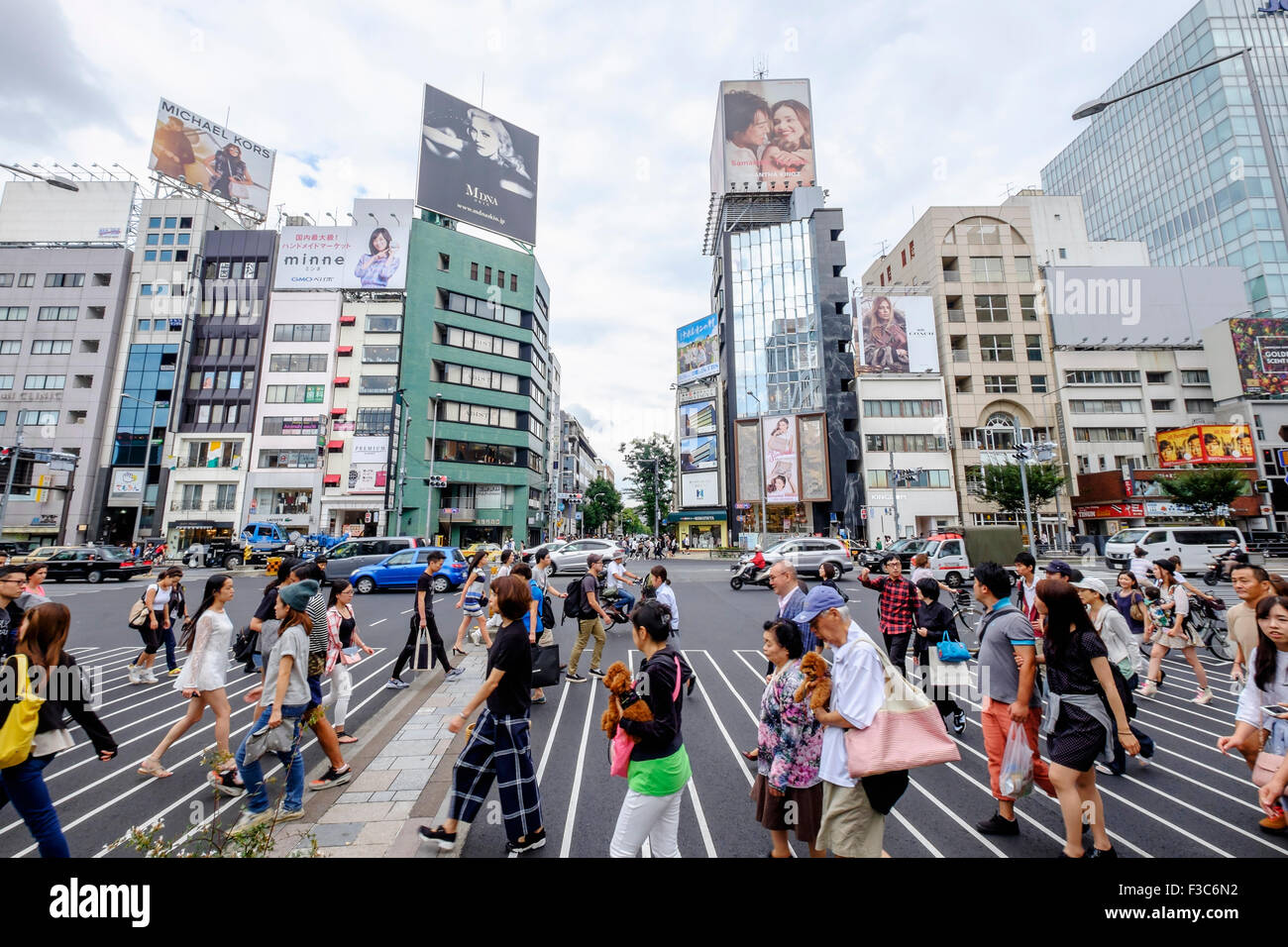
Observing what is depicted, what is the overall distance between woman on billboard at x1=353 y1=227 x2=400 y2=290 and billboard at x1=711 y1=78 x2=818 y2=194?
3406 cm

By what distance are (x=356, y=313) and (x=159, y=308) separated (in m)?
16.8

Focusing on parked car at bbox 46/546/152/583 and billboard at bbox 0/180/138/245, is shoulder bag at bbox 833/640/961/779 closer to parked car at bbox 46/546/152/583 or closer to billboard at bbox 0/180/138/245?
parked car at bbox 46/546/152/583

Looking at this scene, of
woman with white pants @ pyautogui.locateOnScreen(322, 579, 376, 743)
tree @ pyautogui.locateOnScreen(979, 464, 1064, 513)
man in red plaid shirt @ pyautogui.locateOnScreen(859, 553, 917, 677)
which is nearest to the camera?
woman with white pants @ pyautogui.locateOnScreen(322, 579, 376, 743)

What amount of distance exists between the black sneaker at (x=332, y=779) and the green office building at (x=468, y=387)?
36.3 m

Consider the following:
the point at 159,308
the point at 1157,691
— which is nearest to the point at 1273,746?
the point at 1157,691

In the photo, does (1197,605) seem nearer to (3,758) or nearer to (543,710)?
(543,710)

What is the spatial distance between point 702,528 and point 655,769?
1809 inches

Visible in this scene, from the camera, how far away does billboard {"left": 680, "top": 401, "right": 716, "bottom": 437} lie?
159 ft

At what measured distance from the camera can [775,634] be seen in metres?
2.91

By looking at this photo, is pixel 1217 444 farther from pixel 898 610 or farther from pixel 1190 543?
pixel 898 610

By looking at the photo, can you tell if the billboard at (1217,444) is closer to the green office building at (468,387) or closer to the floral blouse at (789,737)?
the green office building at (468,387)

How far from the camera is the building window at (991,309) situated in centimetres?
4328

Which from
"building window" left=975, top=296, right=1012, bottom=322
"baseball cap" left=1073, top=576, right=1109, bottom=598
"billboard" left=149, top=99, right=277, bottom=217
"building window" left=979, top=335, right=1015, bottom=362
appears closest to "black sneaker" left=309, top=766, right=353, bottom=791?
"baseball cap" left=1073, top=576, right=1109, bottom=598

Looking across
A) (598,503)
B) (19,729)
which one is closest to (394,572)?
(19,729)
